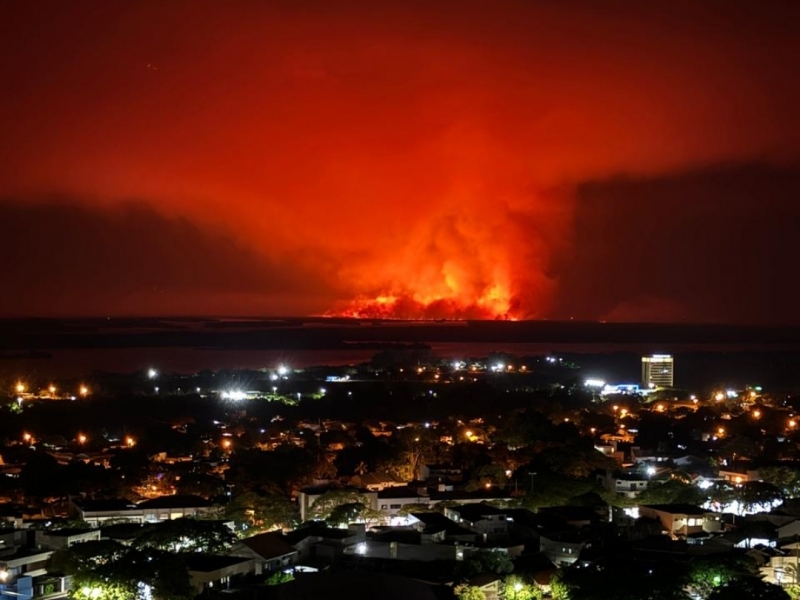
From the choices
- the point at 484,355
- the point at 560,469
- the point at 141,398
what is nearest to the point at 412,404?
the point at 141,398

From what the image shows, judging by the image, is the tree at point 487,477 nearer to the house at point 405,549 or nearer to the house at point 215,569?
the house at point 405,549

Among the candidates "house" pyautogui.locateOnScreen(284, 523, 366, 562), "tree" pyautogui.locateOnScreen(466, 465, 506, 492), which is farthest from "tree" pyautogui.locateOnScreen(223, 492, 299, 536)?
"tree" pyautogui.locateOnScreen(466, 465, 506, 492)

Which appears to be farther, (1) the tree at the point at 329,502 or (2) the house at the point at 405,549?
(1) the tree at the point at 329,502

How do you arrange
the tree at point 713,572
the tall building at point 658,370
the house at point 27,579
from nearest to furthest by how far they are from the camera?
the tree at point 713,572 → the house at point 27,579 → the tall building at point 658,370

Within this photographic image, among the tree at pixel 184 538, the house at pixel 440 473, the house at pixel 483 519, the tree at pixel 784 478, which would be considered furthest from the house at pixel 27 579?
the tree at pixel 784 478

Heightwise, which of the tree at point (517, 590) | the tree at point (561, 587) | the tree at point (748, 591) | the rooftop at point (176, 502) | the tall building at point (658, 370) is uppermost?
the tall building at point (658, 370)

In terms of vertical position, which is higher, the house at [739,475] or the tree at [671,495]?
the tree at [671,495]

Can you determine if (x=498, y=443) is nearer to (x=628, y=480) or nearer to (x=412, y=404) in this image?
(x=628, y=480)

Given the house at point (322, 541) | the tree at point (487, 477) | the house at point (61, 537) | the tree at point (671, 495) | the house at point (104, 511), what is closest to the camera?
the house at point (61, 537)
